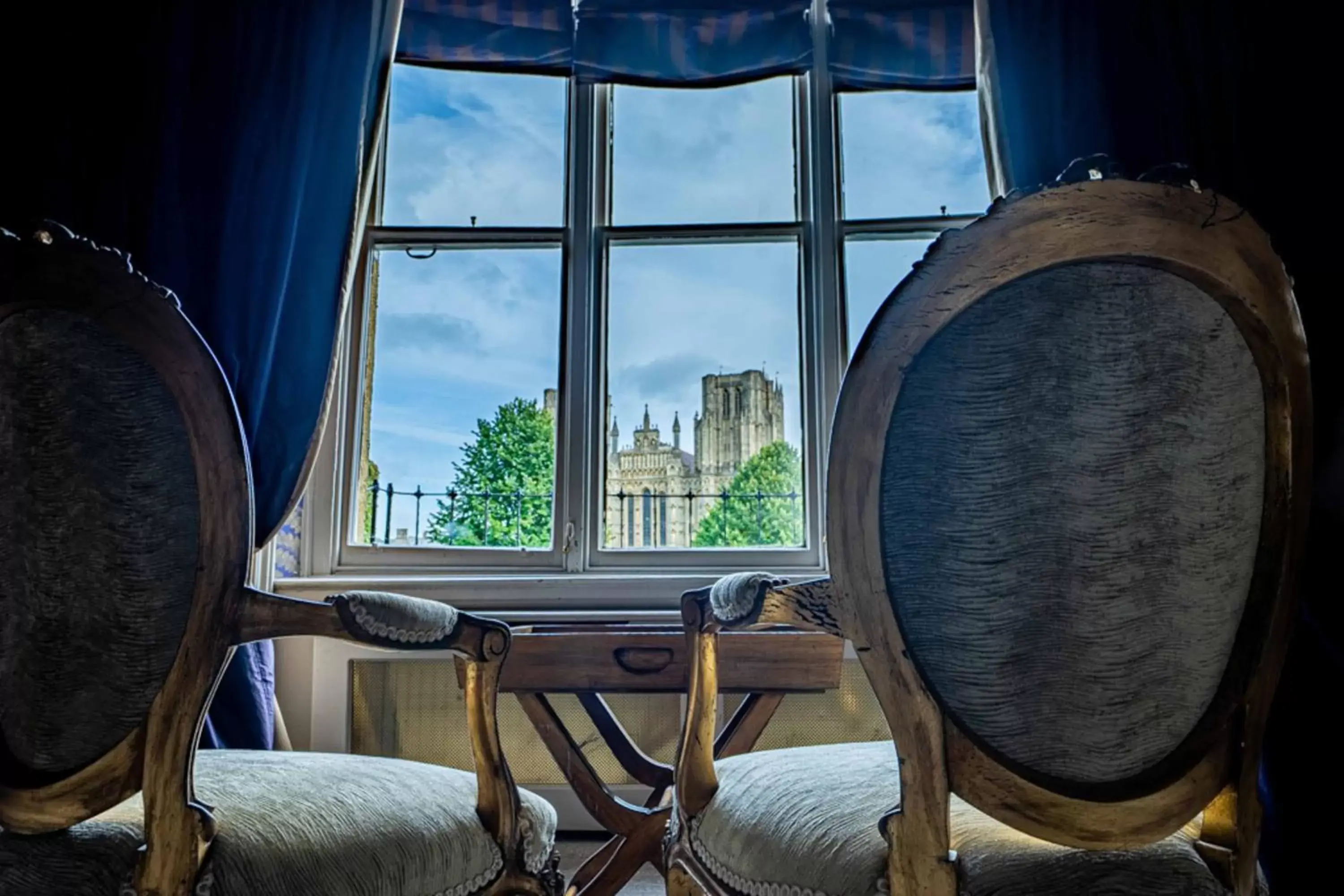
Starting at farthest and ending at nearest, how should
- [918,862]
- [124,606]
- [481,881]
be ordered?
[481,881] < [124,606] < [918,862]

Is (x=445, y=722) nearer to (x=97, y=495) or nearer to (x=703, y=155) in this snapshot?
(x=97, y=495)

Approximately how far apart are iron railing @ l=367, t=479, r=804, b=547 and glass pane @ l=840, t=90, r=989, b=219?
0.93 meters

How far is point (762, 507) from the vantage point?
266 centimetres

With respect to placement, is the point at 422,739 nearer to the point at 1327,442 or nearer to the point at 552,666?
the point at 552,666

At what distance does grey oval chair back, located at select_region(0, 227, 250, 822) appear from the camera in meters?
0.85

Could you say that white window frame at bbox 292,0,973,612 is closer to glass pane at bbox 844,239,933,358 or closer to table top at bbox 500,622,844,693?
glass pane at bbox 844,239,933,358

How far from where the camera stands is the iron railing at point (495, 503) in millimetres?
2660

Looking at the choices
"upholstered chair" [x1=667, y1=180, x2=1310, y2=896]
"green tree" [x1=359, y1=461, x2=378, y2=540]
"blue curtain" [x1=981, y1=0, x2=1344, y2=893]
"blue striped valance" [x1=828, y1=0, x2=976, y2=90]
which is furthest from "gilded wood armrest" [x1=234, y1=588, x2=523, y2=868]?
"blue striped valance" [x1=828, y1=0, x2=976, y2=90]

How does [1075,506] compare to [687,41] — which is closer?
[1075,506]

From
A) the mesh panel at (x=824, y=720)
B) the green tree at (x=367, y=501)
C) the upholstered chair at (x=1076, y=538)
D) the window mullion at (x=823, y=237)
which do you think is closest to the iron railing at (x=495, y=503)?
the green tree at (x=367, y=501)

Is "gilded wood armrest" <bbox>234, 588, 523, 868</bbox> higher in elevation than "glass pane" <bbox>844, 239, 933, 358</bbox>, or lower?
lower

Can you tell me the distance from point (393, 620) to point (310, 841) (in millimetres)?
221

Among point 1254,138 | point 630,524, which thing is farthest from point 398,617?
point 1254,138

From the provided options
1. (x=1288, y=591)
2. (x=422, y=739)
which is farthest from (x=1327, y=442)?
(x=422, y=739)
